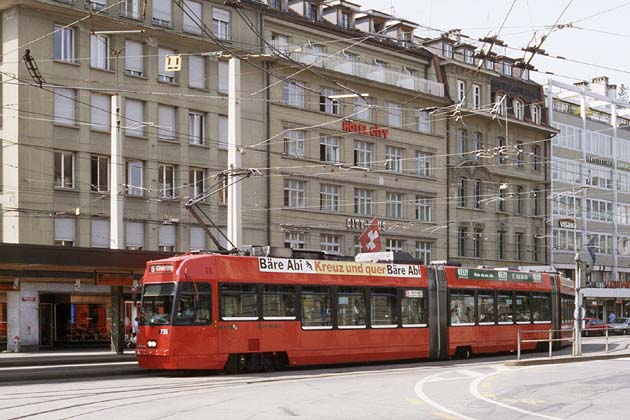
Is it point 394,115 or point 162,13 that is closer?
point 162,13

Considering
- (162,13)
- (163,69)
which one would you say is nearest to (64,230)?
(163,69)

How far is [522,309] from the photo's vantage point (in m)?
34.7

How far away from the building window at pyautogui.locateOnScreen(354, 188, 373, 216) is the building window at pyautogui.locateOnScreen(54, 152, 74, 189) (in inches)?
696

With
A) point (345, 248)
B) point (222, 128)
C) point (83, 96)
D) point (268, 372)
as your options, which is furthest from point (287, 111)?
point (268, 372)

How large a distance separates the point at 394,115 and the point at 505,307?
2418 cm

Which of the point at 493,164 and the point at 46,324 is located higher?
the point at 493,164

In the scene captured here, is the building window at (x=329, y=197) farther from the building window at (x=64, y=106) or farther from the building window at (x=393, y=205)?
the building window at (x=64, y=106)

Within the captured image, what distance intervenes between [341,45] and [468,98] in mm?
12728

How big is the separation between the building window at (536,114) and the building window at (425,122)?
11910mm

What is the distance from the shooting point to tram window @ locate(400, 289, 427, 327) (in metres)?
29.7

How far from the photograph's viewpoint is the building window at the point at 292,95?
49812 mm

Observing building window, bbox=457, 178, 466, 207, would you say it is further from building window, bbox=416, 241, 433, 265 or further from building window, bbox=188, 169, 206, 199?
building window, bbox=188, 169, 206, 199

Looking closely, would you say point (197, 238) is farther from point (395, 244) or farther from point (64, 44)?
point (395, 244)

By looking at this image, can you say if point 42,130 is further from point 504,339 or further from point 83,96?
point 504,339
